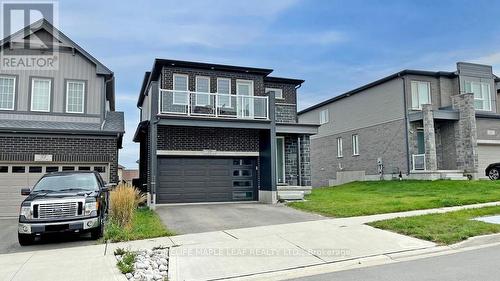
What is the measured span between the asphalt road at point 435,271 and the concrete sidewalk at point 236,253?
0.75 metres

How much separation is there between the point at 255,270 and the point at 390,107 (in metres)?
20.7

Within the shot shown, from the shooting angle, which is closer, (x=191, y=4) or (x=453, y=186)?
(x=191, y=4)

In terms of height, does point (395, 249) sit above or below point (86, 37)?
below

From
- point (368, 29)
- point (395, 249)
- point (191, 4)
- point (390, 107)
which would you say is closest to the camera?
point (395, 249)

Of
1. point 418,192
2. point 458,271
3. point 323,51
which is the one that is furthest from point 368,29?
point 458,271

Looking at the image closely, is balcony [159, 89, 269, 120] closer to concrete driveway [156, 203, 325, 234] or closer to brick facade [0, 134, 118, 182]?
brick facade [0, 134, 118, 182]

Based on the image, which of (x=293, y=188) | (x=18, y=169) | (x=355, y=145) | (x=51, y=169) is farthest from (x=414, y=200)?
(x=18, y=169)

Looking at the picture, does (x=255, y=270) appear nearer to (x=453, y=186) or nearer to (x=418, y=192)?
(x=418, y=192)

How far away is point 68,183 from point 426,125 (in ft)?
63.1

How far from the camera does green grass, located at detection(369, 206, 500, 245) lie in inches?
374

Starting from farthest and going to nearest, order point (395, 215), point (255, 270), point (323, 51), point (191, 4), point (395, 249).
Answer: point (323, 51) → point (191, 4) → point (395, 215) → point (395, 249) → point (255, 270)

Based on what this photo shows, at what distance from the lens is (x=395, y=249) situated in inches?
345

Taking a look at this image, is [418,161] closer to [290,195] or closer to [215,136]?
[290,195]

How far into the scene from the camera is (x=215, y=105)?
1834 centimetres
